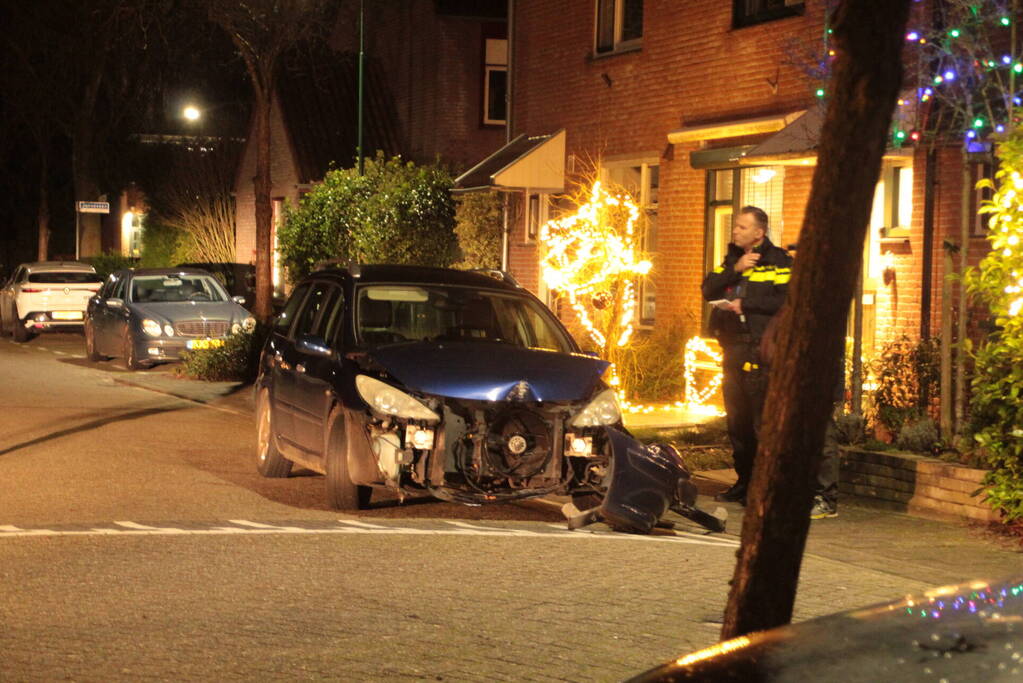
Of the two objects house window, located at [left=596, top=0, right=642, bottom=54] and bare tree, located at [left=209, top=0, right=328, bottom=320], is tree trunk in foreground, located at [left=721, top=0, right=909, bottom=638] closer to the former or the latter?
house window, located at [left=596, top=0, right=642, bottom=54]

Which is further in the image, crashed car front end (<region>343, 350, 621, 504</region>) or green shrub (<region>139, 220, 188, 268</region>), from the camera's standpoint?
green shrub (<region>139, 220, 188, 268</region>)

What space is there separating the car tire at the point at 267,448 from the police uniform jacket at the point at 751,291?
3.53 metres

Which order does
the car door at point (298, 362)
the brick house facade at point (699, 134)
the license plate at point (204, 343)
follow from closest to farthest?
the car door at point (298, 362) → the brick house facade at point (699, 134) → the license plate at point (204, 343)

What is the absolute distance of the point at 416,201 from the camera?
89.7 feet

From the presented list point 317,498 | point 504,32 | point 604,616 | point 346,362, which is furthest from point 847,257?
point 504,32

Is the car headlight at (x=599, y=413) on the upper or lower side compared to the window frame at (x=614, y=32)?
lower

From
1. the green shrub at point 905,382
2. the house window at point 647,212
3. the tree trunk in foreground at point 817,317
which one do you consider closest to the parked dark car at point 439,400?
the green shrub at point 905,382

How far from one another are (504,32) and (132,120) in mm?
20532

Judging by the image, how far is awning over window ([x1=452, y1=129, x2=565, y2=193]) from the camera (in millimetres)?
21047

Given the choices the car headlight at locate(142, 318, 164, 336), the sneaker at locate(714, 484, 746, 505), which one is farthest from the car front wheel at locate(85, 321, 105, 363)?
the sneaker at locate(714, 484, 746, 505)

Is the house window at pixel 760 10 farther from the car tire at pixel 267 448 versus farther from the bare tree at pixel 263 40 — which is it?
the car tire at pixel 267 448

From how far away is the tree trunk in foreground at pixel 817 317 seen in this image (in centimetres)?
512

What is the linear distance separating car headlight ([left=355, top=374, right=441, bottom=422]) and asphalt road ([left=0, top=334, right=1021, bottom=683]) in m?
0.75

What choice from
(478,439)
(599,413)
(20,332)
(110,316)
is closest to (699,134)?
(599,413)
